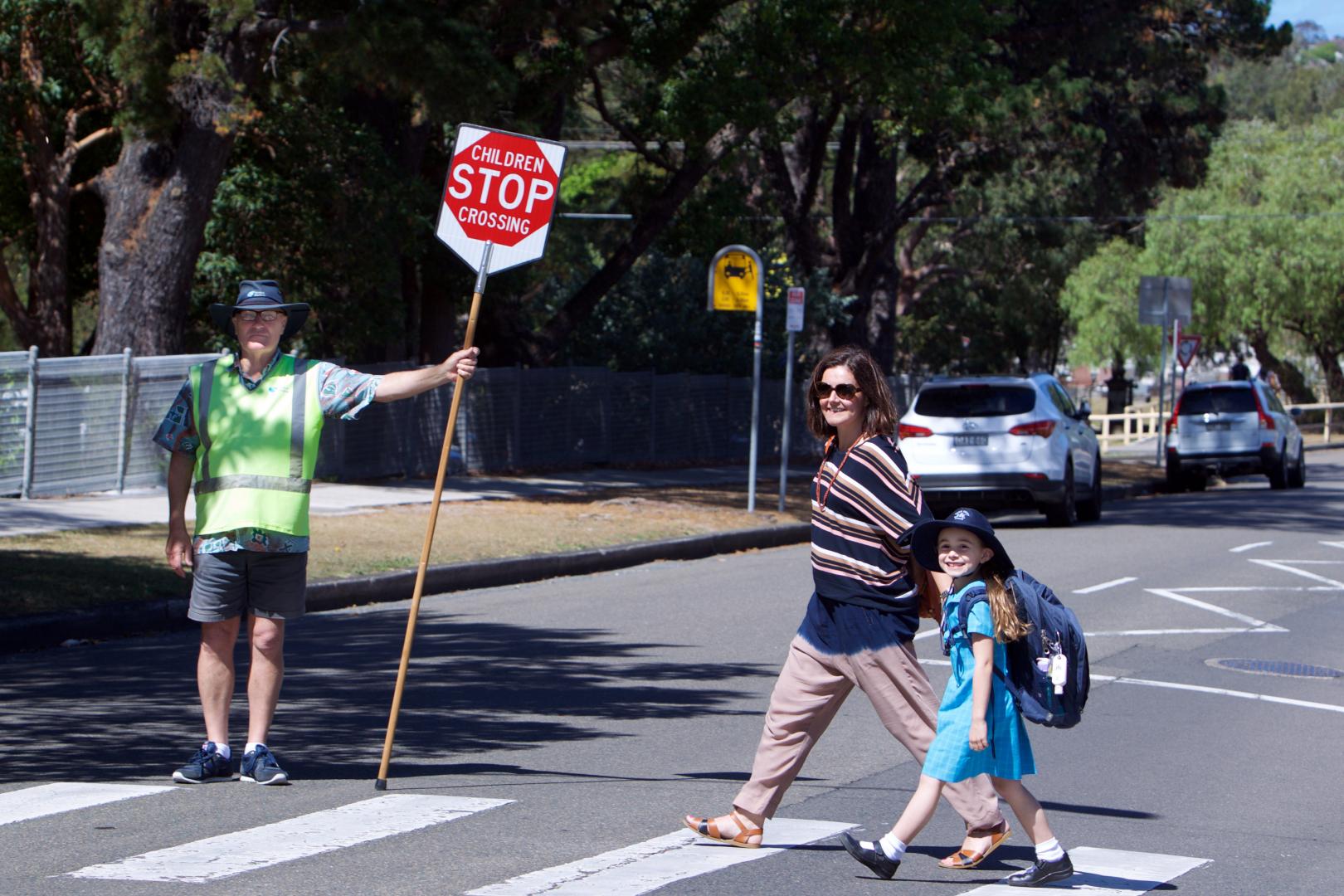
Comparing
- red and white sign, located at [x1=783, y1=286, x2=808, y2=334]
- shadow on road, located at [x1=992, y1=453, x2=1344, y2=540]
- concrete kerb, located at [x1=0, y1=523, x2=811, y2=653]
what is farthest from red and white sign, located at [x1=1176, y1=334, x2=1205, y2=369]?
concrete kerb, located at [x1=0, y1=523, x2=811, y2=653]

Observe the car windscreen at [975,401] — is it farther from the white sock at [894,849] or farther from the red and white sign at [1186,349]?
the white sock at [894,849]

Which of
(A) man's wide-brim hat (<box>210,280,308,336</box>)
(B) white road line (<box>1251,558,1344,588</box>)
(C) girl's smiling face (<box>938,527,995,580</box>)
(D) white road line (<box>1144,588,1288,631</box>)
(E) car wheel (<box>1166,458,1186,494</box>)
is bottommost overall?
(D) white road line (<box>1144,588,1288,631</box>)

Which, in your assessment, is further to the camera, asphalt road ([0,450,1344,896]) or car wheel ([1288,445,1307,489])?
car wheel ([1288,445,1307,489])

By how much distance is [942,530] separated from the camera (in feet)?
18.6

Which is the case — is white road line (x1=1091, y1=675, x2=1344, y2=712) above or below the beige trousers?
below

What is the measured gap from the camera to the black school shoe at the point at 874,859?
564cm

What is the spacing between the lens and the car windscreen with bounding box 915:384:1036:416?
2075 centimetres

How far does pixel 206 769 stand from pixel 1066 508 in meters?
15.4

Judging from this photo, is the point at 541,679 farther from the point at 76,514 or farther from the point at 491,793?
the point at 76,514

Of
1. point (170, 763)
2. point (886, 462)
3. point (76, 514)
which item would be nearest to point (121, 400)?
point (76, 514)

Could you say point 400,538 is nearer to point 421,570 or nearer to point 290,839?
point 421,570

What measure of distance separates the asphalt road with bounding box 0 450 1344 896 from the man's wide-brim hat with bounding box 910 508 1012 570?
103cm

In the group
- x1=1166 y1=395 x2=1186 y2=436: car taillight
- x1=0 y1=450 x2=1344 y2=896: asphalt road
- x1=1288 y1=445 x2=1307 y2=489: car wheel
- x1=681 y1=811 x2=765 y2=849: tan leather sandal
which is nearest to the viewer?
x1=0 y1=450 x2=1344 y2=896: asphalt road

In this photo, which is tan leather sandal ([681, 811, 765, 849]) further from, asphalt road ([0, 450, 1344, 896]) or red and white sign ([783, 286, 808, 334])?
red and white sign ([783, 286, 808, 334])
